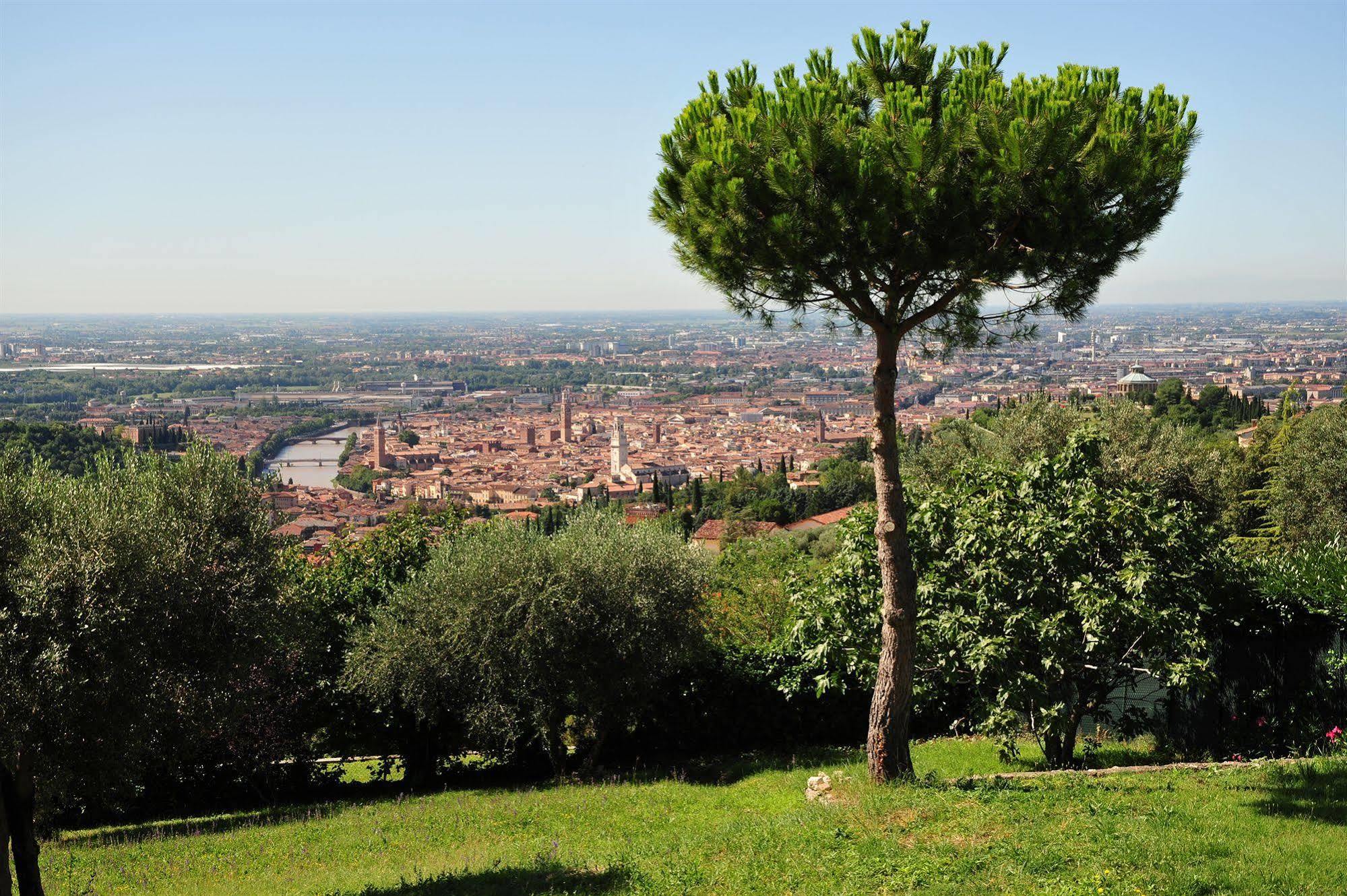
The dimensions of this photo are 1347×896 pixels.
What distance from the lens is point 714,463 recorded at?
290 ft

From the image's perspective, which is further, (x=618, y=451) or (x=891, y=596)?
(x=618, y=451)

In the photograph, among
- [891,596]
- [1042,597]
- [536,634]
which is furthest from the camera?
[536,634]

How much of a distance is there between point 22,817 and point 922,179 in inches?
241

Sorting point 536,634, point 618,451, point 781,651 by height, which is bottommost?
point 618,451

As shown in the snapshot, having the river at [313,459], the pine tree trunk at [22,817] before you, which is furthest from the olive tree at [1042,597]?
the river at [313,459]

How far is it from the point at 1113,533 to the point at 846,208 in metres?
3.47

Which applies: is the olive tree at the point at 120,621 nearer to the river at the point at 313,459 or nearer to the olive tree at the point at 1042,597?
the olive tree at the point at 1042,597

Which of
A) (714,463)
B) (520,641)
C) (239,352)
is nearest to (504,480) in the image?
(714,463)

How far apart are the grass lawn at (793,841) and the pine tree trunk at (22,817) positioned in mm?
876

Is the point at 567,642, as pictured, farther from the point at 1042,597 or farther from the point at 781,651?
the point at 1042,597

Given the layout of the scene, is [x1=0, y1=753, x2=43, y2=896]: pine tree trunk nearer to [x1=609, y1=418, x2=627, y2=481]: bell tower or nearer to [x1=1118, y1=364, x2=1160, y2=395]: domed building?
[x1=1118, y1=364, x2=1160, y2=395]: domed building

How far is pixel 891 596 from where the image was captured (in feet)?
21.0

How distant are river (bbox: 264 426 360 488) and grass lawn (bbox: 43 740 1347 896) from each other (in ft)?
265

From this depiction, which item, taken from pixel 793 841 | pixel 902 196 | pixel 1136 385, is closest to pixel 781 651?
pixel 793 841
